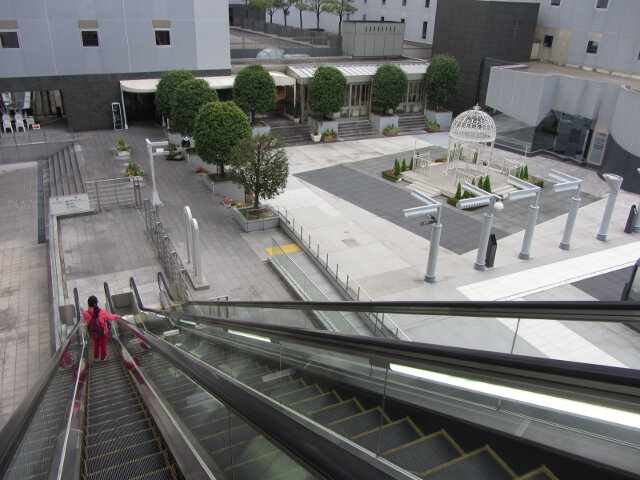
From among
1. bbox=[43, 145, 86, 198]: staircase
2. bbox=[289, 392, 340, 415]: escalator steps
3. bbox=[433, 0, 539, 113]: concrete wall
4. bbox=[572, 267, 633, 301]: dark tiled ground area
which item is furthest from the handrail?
bbox=[433, 0, 539, 113]: concrete wall

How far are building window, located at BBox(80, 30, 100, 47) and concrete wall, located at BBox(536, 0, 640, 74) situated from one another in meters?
25.5

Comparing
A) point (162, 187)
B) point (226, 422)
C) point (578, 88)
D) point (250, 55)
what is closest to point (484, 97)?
point (578, 88)

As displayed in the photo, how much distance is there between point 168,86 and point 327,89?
836 cm

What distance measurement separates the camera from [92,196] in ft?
63.7

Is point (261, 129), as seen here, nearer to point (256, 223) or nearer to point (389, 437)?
point (256, 223)

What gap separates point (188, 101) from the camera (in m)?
22.7

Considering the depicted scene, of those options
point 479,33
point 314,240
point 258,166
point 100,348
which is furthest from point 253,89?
point 100,348

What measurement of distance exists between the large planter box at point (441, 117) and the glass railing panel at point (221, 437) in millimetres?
29295

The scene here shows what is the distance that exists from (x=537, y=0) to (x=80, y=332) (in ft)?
106

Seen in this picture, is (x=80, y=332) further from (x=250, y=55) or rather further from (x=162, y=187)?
(x=250, y=55)

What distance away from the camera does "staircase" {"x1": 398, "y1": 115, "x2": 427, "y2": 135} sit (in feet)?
104

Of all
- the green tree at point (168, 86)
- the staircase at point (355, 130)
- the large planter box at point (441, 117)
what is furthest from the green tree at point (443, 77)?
the green tree at point (168, 86)

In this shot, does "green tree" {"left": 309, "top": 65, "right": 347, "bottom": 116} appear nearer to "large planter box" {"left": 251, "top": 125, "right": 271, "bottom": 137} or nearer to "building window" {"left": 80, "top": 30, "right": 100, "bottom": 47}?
"large planter box" {"left": 251, "top": 125, "right": 271, "bottom": 137}

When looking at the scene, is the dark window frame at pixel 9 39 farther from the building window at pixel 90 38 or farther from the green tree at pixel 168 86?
the green tree at pixel 168 86
